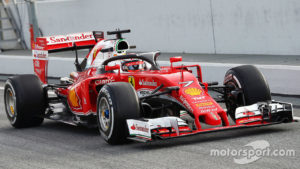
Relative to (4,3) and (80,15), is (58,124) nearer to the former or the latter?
(80,15)

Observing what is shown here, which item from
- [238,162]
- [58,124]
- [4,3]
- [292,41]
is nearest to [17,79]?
[58,124]

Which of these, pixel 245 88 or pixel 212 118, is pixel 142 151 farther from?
pixel 245 88

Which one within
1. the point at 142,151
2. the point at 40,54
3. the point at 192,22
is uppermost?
the point at 192,22

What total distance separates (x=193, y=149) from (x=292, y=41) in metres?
8.18

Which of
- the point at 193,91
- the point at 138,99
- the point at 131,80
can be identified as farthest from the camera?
the point at 131,80

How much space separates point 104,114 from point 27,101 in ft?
7.06

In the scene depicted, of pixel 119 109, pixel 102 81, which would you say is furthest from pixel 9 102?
pixel 119 109

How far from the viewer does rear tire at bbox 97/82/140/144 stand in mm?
7570

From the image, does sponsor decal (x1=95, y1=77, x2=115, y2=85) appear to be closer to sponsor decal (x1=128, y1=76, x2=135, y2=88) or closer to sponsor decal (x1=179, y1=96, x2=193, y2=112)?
sponsor decal (x1=128, y1=76, x2=135, y2=88)

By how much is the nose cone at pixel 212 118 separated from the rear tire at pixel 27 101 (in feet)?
10.9

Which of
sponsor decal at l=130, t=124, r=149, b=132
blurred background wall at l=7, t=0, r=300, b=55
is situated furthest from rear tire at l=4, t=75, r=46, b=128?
blurred background wall at l=7, t=0, r=300, b=55

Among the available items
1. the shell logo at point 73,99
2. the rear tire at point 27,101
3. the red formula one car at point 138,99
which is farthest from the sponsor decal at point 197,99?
the rear tire at point 27,101

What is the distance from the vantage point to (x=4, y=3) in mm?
25203

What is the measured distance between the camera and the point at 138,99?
305 inches
